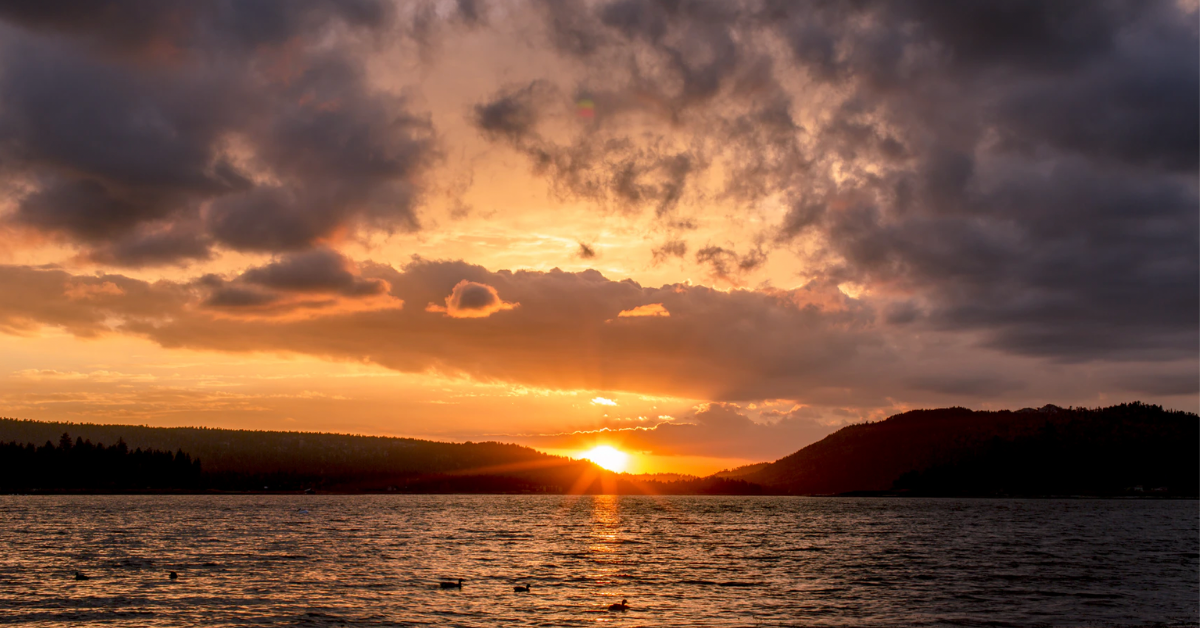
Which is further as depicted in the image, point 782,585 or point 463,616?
point 782,585

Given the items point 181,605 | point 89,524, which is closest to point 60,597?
point 181,605

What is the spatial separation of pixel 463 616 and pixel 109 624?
23979 millimetres

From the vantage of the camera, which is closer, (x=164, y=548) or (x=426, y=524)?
(x=164, y=548)

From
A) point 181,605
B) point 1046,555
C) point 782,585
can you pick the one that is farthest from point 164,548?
point 1046,555

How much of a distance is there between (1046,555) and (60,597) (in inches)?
4857

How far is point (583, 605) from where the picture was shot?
6738 centimetres

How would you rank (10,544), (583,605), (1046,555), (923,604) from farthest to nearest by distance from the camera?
(1046,555) → (10,544) → (923,604) → (583,605)

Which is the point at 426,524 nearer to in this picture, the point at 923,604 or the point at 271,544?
the point at 271,544

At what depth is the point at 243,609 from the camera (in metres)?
63.7

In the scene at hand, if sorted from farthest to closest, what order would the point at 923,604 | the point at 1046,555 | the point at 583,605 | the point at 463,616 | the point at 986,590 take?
1. the point at 1046,555
2. the point at 986,590
3. the point at 923,604
4. the point at 583,605
5. the point at 463,616

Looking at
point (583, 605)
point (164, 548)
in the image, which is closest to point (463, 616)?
point (583, 605)

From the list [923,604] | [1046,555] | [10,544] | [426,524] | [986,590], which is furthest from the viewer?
[426,524]

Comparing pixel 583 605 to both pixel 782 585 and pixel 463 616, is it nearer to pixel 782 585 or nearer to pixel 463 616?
pixel 463 616

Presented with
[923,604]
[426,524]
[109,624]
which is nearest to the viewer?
[109,624]
